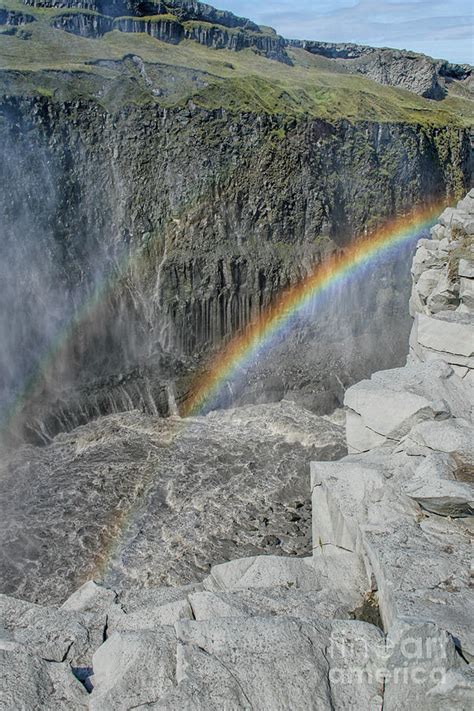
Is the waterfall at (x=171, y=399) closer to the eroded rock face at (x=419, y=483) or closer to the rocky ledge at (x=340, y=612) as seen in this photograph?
the eroded rock face at (x=419, y=483)

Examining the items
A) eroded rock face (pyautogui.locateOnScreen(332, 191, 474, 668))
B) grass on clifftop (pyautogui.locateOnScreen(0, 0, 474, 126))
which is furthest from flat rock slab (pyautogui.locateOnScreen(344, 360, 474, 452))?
grass on clifftop (pyautogui.locateOnScreen(0, 0, 474, 126))

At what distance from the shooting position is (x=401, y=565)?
7.89 m

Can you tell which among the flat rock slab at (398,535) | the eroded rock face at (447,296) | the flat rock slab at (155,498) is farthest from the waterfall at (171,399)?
the flat rock slab at (398,535)

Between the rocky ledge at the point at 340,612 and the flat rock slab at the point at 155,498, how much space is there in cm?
813

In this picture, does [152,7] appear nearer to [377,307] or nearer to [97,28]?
[97,28]

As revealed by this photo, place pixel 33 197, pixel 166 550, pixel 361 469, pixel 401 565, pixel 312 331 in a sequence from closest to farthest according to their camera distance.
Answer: pixel 401 565 < pixel 361 469 < pixel 166 550 < pixel 33 197 < pixel 312 331

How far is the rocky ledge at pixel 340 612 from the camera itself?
648cm

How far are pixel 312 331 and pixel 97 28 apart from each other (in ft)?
83.9

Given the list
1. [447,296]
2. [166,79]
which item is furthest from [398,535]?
[166,79]

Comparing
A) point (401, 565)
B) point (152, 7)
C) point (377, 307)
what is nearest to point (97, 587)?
point (401, 565)

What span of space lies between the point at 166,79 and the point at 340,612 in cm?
3631

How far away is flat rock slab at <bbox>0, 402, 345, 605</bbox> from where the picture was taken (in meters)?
19.1

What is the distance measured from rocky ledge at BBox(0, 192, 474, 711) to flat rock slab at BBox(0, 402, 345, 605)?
320 inches

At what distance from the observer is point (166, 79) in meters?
38.6
